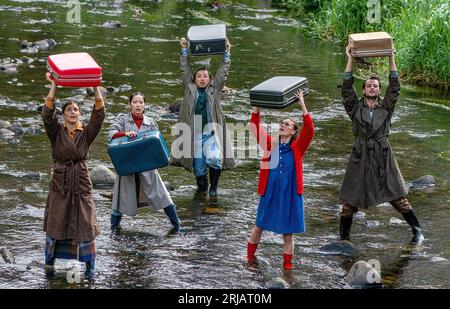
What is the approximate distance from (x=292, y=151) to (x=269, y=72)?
10.5m

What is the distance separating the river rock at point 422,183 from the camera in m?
11.6

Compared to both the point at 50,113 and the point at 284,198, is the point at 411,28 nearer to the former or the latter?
the point at 284,198

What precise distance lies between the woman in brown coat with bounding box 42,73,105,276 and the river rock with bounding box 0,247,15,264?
0.47 meters

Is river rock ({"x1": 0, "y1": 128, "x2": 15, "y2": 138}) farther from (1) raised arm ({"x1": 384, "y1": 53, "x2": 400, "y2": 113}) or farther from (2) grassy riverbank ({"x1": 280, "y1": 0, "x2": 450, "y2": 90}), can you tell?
(2) grassy riverbank ({"x1": 280, "y1": 0, "x2": 450, "y2": 90})

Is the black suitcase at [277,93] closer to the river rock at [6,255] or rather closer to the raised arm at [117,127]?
the raised arm at [117,127]

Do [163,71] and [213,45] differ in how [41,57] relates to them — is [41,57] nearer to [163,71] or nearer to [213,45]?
[163,71]

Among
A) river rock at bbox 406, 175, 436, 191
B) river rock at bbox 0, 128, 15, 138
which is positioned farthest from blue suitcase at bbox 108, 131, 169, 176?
river rock at bbox 0, 128, 15, 138

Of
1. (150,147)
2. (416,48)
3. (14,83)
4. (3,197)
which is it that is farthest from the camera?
(416,48)

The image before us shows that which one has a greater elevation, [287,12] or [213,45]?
[213,45]

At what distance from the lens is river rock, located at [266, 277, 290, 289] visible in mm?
7988

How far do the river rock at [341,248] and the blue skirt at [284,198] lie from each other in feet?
2.59

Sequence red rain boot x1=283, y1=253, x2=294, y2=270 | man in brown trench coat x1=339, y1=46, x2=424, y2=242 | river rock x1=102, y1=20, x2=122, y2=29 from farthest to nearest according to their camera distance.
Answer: river rock x1=102, y1=20, x2=122, y2=29 → man in brown trench coat x1=339, y1=46, x2=424, y2=242 → red rain boot x1=283, y1=253, x2=294, y2=270

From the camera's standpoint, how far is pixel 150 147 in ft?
29.9
